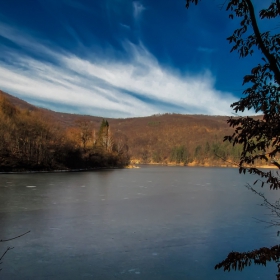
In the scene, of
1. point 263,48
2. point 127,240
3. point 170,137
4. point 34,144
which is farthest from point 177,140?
point 263,48

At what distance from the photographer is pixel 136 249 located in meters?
5.27

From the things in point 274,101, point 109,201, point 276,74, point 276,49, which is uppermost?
point 276,49

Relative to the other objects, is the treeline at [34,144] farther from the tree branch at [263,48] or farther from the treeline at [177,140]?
the treeline at [177,140]

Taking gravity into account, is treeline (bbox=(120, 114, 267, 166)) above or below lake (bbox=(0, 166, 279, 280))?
above

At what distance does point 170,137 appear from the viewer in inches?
5226

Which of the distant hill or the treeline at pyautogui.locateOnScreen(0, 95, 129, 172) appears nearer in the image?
the treeline at pyautogui.locateOnScreen(0, 95, 129, 172)

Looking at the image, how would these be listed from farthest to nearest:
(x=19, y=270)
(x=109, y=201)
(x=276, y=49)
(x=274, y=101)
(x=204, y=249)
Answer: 1. (x=109, y=201)
2. (x=204, y=249)
3. (x=19, y=270)
4. (x=276, y=49)
5. (x=274, y=101)

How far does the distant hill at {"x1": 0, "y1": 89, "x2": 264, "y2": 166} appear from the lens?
3663 inches

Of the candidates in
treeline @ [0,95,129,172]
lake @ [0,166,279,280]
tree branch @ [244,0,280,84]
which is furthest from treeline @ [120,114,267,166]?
tree branch @ [244,0,280,84]

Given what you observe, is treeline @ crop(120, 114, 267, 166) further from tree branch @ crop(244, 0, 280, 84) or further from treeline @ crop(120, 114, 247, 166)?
tree branch @ crop(244, 0, 280, 84)

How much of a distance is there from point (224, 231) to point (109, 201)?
17.6 feet

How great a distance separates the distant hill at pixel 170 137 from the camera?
93.0 metres

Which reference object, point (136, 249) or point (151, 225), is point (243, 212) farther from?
point (136, 249)

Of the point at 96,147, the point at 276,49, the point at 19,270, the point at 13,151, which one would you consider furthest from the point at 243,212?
the point at 96,147
